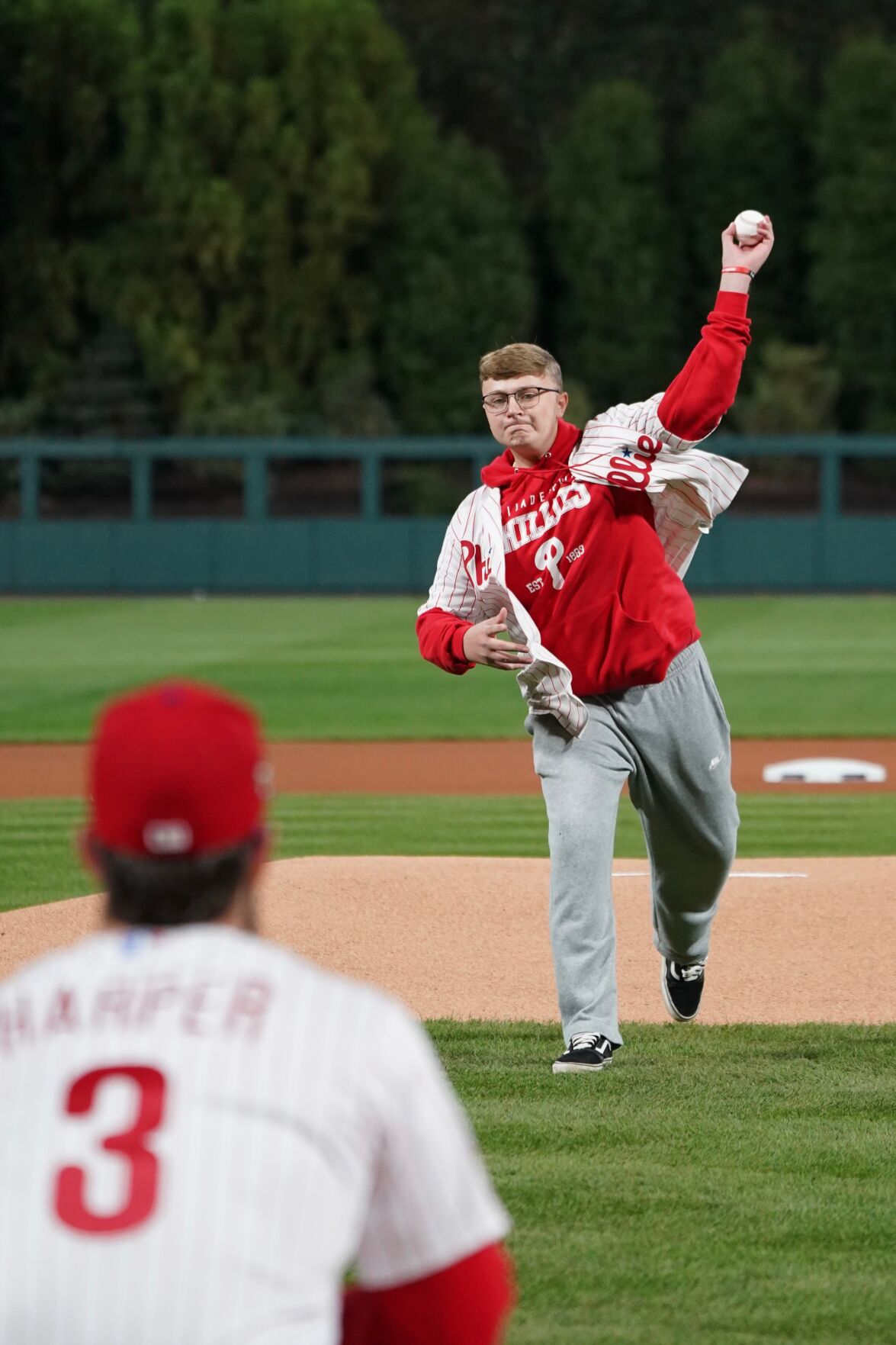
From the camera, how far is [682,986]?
6.22m

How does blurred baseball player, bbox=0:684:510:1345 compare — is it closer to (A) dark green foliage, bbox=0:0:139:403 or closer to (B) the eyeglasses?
(B) the eyeglasses

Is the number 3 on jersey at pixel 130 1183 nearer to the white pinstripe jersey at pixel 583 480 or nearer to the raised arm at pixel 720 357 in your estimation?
the white pinstripe jersey at pixel 583 480

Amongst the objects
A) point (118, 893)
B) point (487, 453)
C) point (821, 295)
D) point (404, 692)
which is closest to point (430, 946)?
point (118, 893)

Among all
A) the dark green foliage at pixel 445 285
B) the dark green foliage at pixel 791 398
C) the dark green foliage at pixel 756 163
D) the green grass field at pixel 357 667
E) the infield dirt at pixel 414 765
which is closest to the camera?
the infield dirt at pixel 414 765

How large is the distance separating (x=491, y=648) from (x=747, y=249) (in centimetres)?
128

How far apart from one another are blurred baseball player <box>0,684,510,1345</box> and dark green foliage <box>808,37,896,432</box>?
53.6 metres

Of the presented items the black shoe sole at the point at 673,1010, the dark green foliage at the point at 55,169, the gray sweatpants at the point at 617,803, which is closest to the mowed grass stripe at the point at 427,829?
the black shoe sole at the point at 673,1010

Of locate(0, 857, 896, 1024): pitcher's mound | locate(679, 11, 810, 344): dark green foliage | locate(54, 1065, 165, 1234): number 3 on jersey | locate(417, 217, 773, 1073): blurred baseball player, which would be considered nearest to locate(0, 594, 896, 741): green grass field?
locate(0, 857, 896, 1024): pitcher's mound

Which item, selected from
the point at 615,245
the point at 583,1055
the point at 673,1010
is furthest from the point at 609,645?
the point at 615,245

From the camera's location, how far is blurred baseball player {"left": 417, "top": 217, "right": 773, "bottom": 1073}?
5449mm

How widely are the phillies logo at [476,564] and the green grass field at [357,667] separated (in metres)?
10.4

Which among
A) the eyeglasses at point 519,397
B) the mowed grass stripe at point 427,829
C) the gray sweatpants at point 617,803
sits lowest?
the mowed grass stripe at point 427,829

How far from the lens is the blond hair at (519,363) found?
552 centimetres

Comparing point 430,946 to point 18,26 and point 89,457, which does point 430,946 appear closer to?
point 89,457
